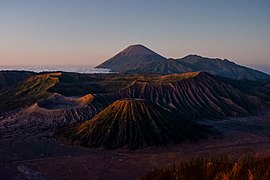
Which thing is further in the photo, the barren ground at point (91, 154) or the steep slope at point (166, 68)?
the steep slope at point (166, 68)

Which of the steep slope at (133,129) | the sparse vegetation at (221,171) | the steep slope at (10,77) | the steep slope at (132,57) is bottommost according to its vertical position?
the steep slope at (133,129)

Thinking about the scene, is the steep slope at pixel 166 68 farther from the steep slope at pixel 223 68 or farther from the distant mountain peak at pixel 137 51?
the distant mountain peak at pixel 137 51

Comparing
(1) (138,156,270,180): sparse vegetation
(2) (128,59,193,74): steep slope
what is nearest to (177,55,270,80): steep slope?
(2) (128,59,193,74): steep slope

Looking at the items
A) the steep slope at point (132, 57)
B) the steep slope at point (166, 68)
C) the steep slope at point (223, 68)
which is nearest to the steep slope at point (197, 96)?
the steep slope at point (166, 68)

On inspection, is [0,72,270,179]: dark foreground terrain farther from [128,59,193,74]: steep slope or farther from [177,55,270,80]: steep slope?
[177,55,270,80]: steep slope

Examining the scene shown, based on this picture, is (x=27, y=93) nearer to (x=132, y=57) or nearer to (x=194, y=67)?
(x=194, y=67)

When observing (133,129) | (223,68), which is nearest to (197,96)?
(133,129)

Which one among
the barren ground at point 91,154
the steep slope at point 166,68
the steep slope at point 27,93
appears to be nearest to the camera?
the barren ground at point 91,154
